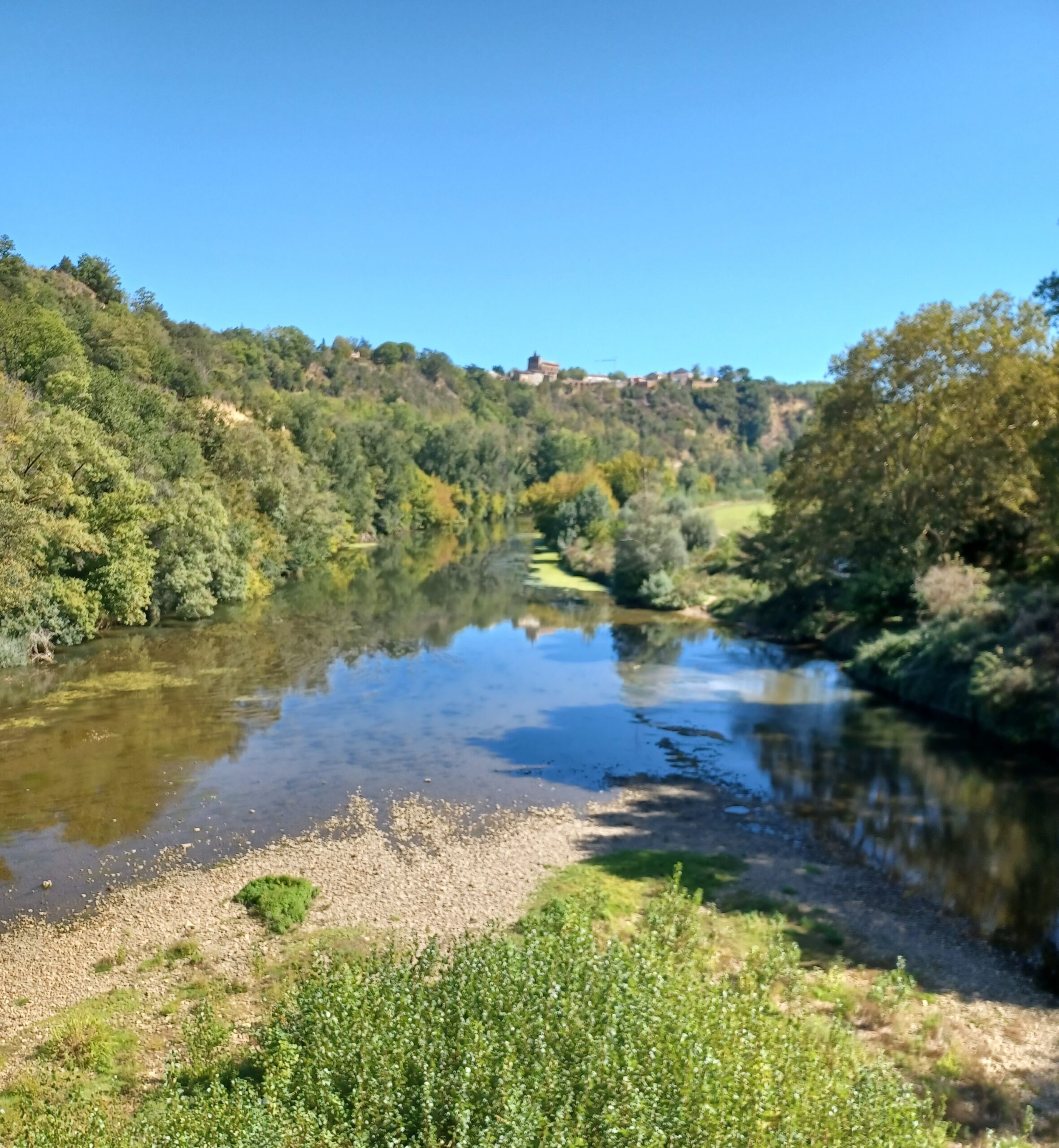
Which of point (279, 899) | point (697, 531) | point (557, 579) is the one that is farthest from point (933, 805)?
point (557, 579)

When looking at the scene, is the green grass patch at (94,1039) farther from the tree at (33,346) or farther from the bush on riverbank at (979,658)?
the tree at (33,346)

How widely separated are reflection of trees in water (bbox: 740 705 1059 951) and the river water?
6 centimetres

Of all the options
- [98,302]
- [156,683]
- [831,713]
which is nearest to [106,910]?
[156,683]

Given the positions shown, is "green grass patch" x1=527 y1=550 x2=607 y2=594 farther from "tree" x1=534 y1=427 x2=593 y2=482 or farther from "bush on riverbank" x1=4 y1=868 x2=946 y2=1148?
"bush on riverbank" x1=4 y1=868 x2=946 y2=1148

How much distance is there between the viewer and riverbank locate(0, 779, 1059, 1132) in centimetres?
1091

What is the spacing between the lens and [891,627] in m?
35.6

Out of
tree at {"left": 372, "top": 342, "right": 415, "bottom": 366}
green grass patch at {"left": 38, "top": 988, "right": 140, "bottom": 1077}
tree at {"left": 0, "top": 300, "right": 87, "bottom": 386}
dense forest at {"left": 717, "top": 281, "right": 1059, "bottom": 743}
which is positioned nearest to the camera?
green grass patch at {"left": 38, "top": 988, "right": 140, "bottom": 1077}

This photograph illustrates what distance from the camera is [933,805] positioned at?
791 inches

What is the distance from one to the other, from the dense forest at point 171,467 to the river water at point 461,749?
3.06 metres

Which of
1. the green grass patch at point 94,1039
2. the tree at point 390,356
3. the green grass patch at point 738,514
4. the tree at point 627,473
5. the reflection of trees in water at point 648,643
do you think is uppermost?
the tree at point 390,356

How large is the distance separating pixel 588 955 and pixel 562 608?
135 ft

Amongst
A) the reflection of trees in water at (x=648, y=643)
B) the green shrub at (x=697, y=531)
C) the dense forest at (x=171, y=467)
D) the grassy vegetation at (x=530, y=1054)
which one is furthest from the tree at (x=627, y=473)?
the grassy vegetation at (x=530, y=1054)

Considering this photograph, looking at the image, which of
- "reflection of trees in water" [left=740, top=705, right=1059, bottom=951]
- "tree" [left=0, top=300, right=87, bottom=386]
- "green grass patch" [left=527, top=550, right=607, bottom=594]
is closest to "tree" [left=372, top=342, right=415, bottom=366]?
"green grass patch" [left=527, top=550, right=607, bottom=594]

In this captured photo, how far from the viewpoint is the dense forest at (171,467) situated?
30891mm
